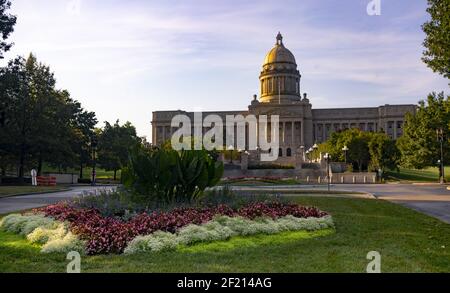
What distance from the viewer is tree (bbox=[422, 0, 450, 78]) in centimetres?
2055

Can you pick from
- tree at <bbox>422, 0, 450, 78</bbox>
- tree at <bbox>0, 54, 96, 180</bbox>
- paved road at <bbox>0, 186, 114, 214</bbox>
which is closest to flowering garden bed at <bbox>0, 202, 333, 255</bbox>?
paved road at <bbox>0, 186, 114, 214</bbox>

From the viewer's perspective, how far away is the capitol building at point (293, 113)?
12712 cm

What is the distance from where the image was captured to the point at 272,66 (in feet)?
438

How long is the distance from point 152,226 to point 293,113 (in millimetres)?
117630

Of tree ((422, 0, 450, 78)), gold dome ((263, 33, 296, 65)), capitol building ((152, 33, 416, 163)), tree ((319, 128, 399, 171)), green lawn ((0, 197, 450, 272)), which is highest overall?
gold dome ((263, 33, 296, 65))

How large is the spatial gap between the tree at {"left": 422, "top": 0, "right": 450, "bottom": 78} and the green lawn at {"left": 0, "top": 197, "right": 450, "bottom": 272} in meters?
10.7

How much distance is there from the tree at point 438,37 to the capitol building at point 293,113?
101664 millimetres

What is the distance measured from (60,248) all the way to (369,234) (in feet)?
21.9

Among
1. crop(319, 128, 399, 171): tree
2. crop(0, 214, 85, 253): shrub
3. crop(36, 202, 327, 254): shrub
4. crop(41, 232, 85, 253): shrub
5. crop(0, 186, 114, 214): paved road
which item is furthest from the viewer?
crop(319, 128, 399, 171): tree

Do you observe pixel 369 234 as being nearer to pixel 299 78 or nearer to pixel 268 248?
pixel 268 248

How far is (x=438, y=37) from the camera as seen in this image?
2136cm

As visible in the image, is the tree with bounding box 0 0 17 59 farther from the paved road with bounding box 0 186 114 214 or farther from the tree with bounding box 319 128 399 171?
the tree with bounding box 319 128 399 171
